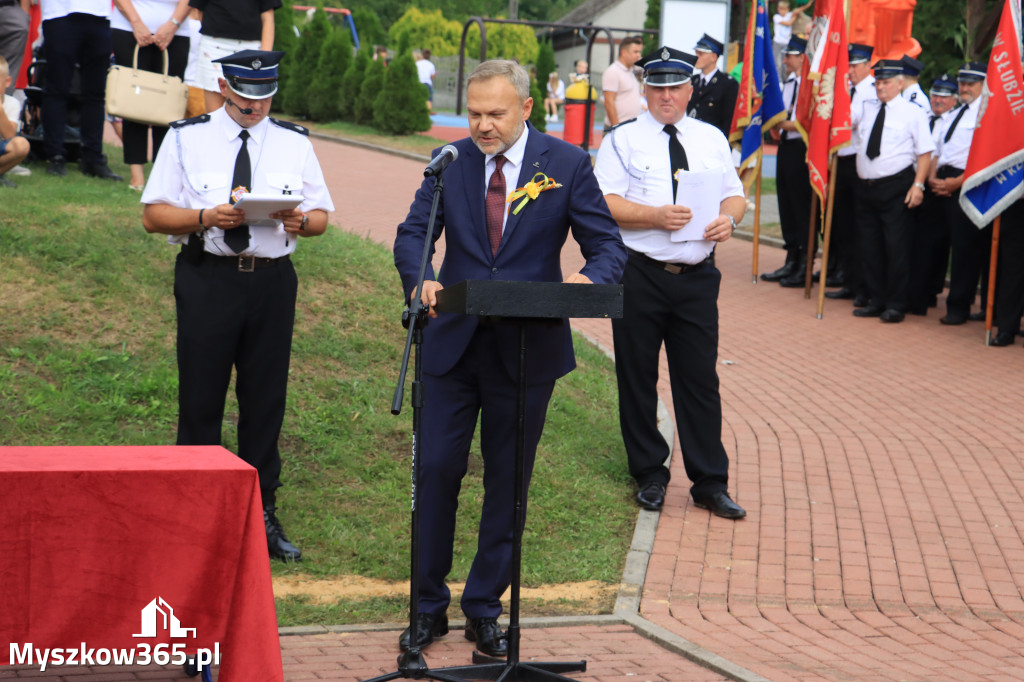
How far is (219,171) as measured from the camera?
5.77 m

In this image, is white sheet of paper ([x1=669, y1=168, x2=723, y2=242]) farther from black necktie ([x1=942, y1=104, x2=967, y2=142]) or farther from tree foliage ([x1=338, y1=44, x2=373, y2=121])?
tree foliage ([x1=338, y1=44, x2=373, y2=121])

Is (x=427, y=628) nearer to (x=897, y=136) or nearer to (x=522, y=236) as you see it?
(x=522, y=236)

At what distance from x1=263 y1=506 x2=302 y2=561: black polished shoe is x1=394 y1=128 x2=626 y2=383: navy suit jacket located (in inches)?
63.9

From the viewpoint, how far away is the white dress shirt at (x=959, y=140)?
12.0 meters

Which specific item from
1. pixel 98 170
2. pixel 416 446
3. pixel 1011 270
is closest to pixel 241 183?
pixel 416 446

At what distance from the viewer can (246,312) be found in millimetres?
5820

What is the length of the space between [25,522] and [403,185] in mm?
13904

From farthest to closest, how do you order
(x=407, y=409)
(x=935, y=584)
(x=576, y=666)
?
(x=407, y=409)
(x=935, y=584)
(x=576, y=666)

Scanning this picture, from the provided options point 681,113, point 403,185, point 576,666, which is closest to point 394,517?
point 576,666

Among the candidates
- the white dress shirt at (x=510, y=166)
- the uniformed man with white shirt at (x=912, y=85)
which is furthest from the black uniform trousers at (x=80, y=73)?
the uniformed man with white shirt at (x=912, y=85)

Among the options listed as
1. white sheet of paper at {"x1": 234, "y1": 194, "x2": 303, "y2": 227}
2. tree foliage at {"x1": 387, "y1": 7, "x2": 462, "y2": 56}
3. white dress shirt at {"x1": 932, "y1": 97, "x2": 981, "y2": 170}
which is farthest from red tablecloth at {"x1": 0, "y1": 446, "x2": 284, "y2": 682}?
tree foliage at {"x1": 387, "y1": 7, "x2": 462, "y2": 56}

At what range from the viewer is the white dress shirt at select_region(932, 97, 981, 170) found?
1198 centimetres

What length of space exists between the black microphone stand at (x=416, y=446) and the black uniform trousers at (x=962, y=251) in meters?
8.77

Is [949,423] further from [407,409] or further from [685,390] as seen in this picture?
[407,409]
